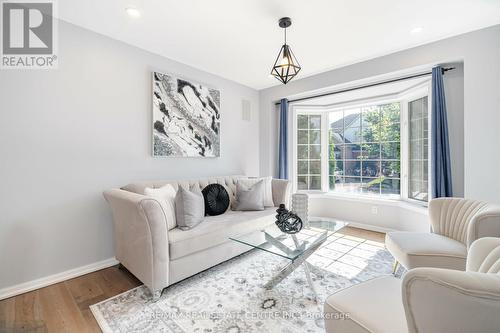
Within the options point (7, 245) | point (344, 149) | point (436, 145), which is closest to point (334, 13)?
point (436, 145)

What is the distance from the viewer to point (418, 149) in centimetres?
331

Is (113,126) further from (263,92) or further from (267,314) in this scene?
(263,92)

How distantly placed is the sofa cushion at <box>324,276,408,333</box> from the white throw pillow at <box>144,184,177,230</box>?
1596mm

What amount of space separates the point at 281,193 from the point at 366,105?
2.24m

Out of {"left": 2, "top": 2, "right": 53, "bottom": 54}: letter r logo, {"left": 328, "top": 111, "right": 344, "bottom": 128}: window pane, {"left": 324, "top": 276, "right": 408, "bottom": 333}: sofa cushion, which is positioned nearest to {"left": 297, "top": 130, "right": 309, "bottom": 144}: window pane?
{"left": 328, "top": 111, "right": 344, "bottom": 128}: window pane

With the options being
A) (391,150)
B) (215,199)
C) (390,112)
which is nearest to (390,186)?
(391,150)

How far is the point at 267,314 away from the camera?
1.68 metres

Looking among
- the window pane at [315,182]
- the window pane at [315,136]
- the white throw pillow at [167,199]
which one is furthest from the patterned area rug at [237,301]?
the window pane at [315,136]

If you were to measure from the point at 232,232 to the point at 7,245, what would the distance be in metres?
1.96

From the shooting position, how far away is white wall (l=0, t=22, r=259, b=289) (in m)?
1.97

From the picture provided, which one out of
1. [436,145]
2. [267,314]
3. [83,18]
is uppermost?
[83,18]

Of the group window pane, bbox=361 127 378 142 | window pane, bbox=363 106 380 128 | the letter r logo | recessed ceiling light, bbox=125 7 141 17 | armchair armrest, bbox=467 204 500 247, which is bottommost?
armchair armrest, bbox=467 204 500 247

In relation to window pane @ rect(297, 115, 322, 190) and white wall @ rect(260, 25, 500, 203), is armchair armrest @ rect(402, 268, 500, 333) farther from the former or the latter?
window pane @ rect(297, 115, 322, 190)

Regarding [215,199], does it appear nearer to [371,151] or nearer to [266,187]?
[266,187]
